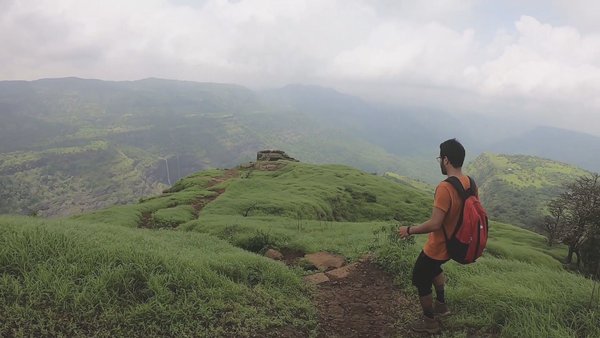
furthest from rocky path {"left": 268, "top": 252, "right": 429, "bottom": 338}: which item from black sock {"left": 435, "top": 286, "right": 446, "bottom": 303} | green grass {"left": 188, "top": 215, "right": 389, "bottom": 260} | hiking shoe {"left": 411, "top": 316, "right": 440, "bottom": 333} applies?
green grass {"left": 188, "top": 215, "right": 389, "bottom": 260}

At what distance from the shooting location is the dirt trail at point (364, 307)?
8875 millimetres

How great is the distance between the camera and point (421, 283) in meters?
8.13

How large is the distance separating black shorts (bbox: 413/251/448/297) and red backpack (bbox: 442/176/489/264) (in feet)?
2.23

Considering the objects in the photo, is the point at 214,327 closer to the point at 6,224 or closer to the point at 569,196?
the point at 6,224

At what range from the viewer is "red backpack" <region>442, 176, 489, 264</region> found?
705 centimetres

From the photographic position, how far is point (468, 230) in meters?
7.07

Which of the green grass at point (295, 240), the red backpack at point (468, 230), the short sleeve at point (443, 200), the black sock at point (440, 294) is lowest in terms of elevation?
the green grass at point (295, 240)

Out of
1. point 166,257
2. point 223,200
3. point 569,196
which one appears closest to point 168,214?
point 223,200

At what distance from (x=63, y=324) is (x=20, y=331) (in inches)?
24.8

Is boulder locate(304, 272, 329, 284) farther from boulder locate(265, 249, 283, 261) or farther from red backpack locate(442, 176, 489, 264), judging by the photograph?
red backpack locate(442, 176, 489, 264)

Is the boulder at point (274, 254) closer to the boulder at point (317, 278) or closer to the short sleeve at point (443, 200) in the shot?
the boulder at point (317, 278)

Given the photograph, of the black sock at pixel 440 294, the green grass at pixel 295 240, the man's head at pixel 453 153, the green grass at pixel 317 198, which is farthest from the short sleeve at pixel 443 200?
the green grass at pixel 317 198

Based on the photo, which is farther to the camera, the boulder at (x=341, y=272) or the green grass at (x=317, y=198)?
the green grass at (x=317, y=198)

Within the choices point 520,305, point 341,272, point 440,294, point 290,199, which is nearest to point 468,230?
point 440,294
